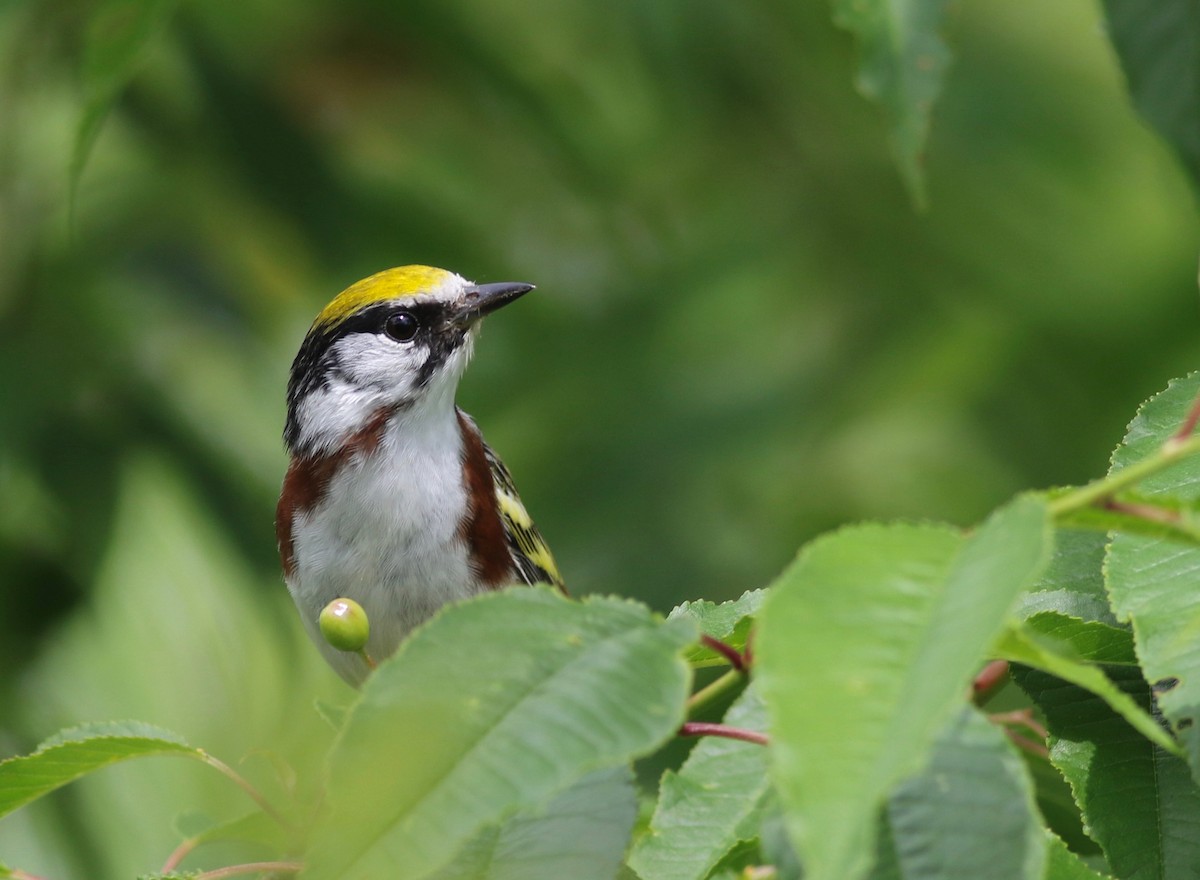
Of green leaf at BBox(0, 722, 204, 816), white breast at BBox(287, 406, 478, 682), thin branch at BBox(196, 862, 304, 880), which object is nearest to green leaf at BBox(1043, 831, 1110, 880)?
thin branch at BBox(196, 862, 304, 880)

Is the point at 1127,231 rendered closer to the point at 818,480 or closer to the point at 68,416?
the point at 818,480

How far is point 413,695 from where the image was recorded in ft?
3.79

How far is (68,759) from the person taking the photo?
5.44 ft

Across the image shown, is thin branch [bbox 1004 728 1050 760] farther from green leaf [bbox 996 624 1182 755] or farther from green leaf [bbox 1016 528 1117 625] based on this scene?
green leaf [bbox 996 624 1182 755]

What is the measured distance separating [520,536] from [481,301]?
0.78 meters

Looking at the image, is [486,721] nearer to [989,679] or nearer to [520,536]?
[989,679]

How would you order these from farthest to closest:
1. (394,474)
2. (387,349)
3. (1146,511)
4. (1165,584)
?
(387,349) < (394,474) < (1165,584) < (1146,511)

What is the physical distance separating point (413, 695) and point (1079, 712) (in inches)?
40.9

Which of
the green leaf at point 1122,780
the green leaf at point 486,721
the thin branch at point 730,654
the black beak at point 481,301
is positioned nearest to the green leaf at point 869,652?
the green leaf at point 486,721

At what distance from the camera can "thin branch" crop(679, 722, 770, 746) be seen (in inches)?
57.3

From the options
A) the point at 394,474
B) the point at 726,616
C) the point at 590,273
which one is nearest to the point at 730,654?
the point at 726,616

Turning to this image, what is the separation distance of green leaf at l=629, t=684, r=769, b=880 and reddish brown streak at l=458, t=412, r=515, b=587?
7.71 feet

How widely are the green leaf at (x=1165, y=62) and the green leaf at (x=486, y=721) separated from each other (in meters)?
0.77

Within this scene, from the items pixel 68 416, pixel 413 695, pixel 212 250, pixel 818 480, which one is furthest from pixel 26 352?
A: pixel 413 695
